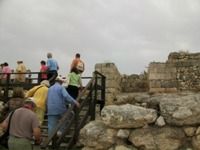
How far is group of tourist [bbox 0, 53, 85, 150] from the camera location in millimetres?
7160

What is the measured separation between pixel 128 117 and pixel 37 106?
8.40ft

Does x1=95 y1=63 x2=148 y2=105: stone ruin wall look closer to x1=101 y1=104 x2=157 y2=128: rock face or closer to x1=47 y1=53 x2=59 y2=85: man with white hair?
x1=47 y1=53 x2=59 y2=85: man with white hair

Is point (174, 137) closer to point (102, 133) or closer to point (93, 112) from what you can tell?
point (102, 133)

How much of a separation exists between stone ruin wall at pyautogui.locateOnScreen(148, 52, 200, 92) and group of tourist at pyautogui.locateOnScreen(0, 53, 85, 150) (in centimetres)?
297

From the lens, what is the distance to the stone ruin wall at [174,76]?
15125 mm

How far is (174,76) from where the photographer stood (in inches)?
605

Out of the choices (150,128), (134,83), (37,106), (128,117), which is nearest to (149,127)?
(150,128)

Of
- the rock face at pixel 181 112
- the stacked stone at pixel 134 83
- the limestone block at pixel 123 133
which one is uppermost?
the stacked stone at pixel 134 83

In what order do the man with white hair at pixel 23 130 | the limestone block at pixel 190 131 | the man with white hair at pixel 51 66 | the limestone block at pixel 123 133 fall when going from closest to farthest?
the man with white hair at pixel 23 130 → the limestone block at pixel 190 131 → the limestone block at pixel 123 133 → the man with white hair at pixel 51 66

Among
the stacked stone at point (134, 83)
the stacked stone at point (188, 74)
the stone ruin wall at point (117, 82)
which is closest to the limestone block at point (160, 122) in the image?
the stone ruin wall at point (117, 82)

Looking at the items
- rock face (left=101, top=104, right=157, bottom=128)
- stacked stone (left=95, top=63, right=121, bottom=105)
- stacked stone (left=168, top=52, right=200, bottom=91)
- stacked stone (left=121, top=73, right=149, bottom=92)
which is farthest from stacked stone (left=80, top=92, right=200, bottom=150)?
stacked stone (left=121, top=73, right=149, bottom=92)

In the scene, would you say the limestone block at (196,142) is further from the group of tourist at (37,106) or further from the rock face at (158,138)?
the group of tourist at (37,106)

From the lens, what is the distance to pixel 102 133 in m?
7.47

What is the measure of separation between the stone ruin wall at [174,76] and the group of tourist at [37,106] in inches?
117
